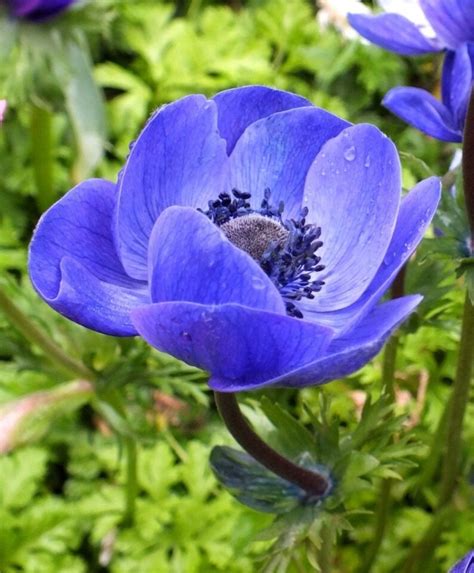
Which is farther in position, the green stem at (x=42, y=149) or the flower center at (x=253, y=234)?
the green stem at (x=42, y=149)

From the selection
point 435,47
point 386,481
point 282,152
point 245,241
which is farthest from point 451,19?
point 386,481

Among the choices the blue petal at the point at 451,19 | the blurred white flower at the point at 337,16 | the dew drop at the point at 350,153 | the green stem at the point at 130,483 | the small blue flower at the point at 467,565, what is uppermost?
the blue petal at the point at 451,19

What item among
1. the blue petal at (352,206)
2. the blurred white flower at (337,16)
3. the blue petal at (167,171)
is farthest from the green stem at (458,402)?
the blurred white flower at (337,16)

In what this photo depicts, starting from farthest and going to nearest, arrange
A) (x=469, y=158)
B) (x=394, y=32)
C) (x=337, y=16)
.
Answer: (x=337, y=16) → (x=394, y=32) → (x=469, y=158)

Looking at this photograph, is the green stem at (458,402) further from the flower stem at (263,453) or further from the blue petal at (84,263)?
the blue petal at (84,263)

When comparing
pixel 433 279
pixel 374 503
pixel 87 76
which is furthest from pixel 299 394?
pixel 87 76

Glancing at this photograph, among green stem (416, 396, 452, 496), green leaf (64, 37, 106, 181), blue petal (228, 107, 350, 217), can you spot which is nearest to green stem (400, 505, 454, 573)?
green stem (416, 396, 452, 496)

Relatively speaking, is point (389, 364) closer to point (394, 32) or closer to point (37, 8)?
point (394, 32)
